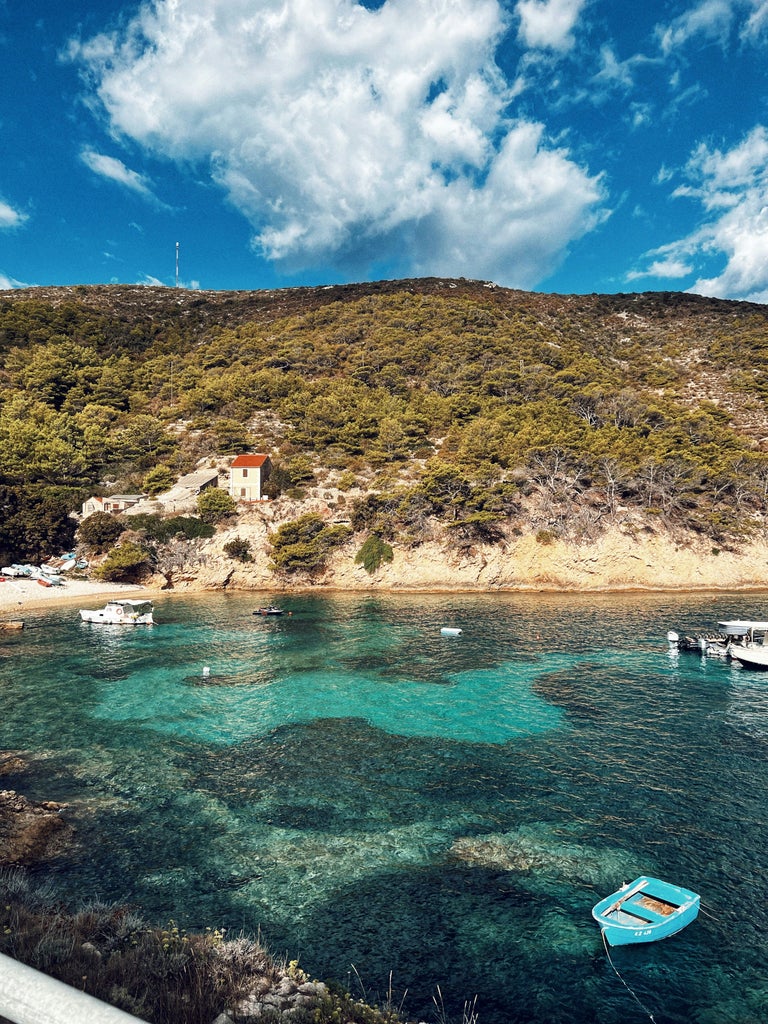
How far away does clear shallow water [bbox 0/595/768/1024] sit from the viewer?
12.4 m

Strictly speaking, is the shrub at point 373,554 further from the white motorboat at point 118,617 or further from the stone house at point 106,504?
the stone house at point 106,504

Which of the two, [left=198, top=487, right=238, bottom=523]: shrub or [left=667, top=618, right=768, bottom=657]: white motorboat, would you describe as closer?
[left=667, top=618, right=768, bottom=657]: white motorboat

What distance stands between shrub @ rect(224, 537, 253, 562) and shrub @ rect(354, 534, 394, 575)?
1296 cm

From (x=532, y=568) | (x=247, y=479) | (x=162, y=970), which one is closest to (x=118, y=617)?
(x=247, y=479)

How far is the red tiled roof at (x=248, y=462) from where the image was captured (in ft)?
246

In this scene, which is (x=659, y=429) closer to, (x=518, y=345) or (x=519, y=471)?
(x=519, y=471)

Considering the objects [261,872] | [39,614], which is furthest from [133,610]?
[261,872]

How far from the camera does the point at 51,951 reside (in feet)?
28.9

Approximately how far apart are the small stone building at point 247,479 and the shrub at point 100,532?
14.5 m

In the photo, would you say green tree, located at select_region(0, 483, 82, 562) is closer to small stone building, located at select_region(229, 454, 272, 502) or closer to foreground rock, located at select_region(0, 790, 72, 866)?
small stone building, located at select_region(229, 454, 272, 502)

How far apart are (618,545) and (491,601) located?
1847 cm

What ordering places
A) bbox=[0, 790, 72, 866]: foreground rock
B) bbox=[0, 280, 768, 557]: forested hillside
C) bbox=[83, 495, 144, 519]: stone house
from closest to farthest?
bbox=[0, 790, 72, 866]: foreground rock, bbox=[0, 280, 768, 557]: forested hillside, bbox=[83, 495, 144, 519]: stone house

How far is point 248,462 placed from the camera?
75.6m

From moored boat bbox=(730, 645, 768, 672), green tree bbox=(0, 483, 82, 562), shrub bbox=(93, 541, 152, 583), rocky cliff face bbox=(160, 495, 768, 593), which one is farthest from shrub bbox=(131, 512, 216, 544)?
moored boat bbox=(730, 645, 768, 672)
